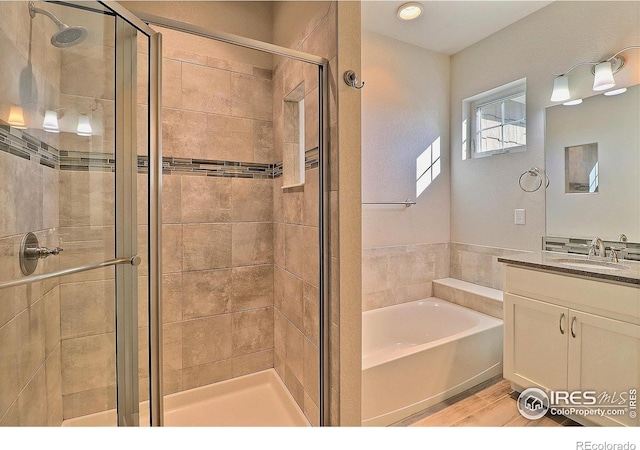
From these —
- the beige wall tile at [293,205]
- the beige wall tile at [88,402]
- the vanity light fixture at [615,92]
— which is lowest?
the beige wall tile at [88,402]

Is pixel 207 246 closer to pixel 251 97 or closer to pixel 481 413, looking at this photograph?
pixel 251 97

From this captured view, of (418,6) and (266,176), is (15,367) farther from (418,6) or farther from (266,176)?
(418,6)

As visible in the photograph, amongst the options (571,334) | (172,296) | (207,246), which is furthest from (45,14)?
(571,334)

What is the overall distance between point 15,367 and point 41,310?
165mm

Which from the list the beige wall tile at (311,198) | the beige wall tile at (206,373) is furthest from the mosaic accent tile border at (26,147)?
the beige wall tile at (206,373)

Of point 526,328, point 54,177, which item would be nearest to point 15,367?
point 54,177

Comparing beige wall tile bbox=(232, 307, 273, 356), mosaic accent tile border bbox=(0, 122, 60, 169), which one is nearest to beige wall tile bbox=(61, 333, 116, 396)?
mosaic accent tile border bbox=(0, 122, 60, 169)

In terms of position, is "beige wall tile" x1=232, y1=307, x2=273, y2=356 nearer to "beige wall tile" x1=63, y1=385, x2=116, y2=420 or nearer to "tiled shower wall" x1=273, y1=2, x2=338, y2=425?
"tiled shower wall" x1=273, y1=2, x2=338, y2=425

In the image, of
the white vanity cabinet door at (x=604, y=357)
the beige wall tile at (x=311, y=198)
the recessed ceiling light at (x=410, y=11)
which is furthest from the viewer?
the recessed ceiling light at (x=410, y=11)

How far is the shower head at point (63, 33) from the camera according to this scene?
93cm

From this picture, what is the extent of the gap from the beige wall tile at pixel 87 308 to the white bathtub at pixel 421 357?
45.7 inches

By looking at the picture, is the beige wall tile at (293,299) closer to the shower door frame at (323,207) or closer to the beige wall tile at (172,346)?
the shower door frame at (323,207)

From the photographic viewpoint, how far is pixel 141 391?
44.7 inches

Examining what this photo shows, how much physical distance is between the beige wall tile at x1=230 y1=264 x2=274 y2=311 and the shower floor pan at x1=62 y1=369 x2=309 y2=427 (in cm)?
46
